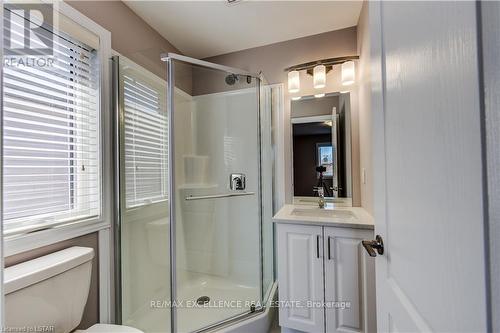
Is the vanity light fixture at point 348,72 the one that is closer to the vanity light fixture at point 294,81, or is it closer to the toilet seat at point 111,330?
the vanity light fixture at point 294,81

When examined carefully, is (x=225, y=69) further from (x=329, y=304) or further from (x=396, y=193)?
(x=329, y=304)

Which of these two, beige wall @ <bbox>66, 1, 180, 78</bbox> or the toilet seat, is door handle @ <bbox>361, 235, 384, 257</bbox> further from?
beige wall @ <bbox>66, 1, 180, 78</bbox>

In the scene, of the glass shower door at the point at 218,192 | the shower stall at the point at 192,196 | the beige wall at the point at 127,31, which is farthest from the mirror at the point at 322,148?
the beige wall at the point at 127,31

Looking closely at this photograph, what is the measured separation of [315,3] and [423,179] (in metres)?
1.67

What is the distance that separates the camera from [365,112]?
1607mm

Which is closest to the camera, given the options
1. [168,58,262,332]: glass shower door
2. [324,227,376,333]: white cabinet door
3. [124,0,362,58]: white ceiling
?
[324,227,376,333]: white cabinet door

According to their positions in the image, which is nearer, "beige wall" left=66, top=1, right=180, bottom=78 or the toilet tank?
the toilet tank

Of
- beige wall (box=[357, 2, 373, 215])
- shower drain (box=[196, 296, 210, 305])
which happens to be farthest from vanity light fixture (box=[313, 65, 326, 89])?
shower drain (box=[196, 296, 210, 305])

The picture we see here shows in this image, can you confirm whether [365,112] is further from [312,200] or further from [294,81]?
[312,200]

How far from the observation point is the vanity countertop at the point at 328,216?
1.36 metres

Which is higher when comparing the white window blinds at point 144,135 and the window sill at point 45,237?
the white window blinds at point 144,135

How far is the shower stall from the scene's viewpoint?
4.91ft

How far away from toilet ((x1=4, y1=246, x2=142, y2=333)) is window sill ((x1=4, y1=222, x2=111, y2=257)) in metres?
0.06
